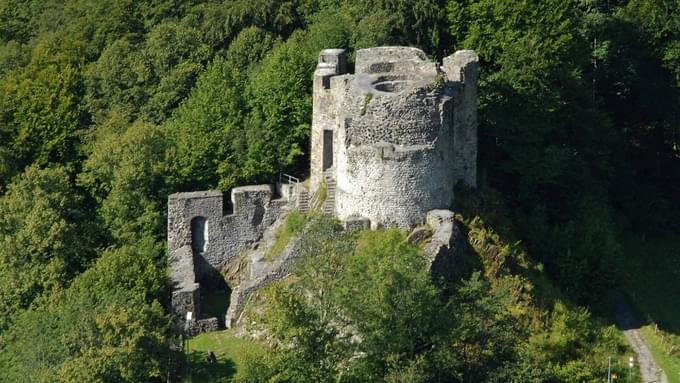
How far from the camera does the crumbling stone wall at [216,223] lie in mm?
51438

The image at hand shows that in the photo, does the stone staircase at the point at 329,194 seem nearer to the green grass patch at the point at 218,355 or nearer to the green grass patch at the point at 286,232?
the green grass patch at the point at 286,232

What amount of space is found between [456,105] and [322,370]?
1144 cm

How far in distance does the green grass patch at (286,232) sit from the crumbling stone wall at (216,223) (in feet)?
4.29

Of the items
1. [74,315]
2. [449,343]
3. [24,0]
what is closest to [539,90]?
[449,343]

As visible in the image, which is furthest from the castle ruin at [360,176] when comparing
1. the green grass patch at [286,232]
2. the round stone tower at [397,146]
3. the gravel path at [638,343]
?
the gravel path at [638,343]

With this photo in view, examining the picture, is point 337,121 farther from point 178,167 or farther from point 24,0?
point 24,0

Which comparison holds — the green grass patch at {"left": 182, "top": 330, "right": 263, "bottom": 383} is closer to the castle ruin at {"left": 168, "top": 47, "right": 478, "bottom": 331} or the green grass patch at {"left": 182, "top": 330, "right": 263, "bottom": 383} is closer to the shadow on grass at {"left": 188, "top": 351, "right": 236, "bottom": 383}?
the shadow on grass at {"left": 188, "top": 351, "right": 236, "bottom": 383}

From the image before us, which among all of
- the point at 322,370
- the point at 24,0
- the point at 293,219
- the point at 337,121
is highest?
the point at 24,0

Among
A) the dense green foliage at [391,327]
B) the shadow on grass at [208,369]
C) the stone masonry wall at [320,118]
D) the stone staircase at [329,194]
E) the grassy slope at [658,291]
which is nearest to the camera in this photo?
the dense green foliage at [391,327]

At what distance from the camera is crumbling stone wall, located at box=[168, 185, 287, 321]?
51438 millimetres

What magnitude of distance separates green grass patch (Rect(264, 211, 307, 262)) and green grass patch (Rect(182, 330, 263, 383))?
11.1ft

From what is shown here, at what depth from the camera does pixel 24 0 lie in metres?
76.0

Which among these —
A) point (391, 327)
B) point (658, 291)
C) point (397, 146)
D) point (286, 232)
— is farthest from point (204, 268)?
point (658, 291)

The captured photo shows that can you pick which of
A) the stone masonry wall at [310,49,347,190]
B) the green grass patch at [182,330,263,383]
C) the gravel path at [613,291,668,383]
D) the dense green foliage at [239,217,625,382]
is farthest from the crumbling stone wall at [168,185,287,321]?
the gravel path at [613,291,668,383]
